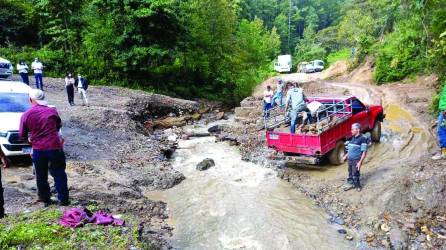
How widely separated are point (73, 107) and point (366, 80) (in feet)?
76.9

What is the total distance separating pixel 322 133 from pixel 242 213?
10.6 feet

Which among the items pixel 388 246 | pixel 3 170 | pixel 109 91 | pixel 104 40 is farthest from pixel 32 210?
pixel 104 40

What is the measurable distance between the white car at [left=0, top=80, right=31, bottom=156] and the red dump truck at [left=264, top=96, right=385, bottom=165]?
683 centimetres

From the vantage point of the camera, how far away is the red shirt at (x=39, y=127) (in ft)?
20.9

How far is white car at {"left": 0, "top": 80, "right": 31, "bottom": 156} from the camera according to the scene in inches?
381

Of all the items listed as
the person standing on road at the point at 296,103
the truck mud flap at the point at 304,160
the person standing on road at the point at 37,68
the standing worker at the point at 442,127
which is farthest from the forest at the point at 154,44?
the truck mud flap at the point at 304,160

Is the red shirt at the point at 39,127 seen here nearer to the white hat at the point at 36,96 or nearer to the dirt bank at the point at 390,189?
the white hat at the point at 36,96

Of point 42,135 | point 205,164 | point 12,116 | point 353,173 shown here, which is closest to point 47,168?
point 42,135

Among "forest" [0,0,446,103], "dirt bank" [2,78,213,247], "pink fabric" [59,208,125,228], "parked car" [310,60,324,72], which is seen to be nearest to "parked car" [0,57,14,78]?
"dirt bank" [2,78,213,247]

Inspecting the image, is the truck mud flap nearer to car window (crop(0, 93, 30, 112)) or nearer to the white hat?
the white hat

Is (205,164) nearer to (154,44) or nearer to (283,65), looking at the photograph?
(154,44)

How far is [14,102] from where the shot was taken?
1102 centimetres

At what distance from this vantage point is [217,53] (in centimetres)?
3272

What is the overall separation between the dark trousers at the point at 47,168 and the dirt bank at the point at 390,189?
5663 millimetres
